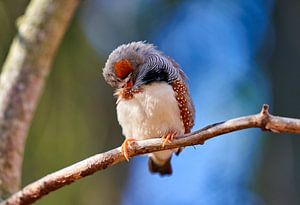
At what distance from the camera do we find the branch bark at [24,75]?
2455 millimetres

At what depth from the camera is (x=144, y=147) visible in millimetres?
1919

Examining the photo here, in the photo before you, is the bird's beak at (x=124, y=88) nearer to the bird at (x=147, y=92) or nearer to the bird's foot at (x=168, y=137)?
the bird at (x=147, y=92)

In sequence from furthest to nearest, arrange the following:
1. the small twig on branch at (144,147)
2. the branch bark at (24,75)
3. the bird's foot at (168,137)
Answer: the branch bark at (24,75) < the bird's foot at (168,137) < the small twig on branch at (144,147)

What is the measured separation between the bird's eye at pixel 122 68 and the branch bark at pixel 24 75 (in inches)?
25.3

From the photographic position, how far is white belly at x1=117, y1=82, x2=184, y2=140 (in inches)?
81.9

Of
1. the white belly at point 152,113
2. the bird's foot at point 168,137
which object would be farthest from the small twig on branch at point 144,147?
the white belly at point 152,113

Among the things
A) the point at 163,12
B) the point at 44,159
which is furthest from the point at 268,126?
the point at 163,12

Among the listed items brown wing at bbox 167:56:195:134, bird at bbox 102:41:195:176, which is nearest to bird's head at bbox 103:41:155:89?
bird at bbox 102:41:195:176

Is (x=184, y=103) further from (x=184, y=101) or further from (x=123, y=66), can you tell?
(x=123, y=66)

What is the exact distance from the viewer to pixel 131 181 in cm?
440

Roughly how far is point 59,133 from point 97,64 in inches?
23.1

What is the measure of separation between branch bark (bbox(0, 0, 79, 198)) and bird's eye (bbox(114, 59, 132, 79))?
2.11 ft

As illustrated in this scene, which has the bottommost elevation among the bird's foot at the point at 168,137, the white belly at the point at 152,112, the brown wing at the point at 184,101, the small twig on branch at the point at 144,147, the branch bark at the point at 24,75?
the small twig on branch at the point at 144,147

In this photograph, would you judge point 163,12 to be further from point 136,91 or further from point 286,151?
point 136,91
